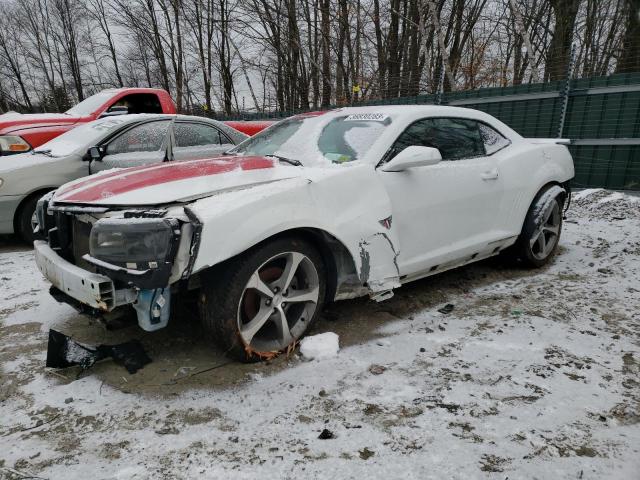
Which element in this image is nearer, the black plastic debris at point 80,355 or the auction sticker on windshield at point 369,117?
the black plastic debris at point 80,355

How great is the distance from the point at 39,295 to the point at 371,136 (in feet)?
9.64

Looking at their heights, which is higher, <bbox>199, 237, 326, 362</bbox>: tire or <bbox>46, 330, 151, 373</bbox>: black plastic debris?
<bbox>199, 237, 326, 362</bbox>: tire

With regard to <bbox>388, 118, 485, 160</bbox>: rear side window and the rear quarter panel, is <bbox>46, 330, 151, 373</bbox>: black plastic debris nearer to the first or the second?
<bbox>388, 118, 485, 160</bbox>: rear side window

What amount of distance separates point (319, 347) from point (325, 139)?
147cm

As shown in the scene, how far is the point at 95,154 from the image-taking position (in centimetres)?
505

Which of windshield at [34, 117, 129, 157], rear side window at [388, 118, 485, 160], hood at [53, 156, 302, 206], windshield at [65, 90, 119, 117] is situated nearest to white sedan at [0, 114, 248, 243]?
windshield at [34, 117, 129, 157]

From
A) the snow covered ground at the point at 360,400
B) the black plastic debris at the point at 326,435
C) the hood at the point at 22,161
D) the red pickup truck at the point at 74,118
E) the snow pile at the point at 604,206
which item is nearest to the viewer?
the snow covered ground at the point at 360,400

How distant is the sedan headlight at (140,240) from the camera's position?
200 centimetres

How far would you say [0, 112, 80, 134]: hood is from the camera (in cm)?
620

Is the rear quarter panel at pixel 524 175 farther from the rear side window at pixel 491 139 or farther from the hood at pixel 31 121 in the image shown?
the hood at pixel 31 121

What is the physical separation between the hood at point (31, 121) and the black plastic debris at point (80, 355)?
196 inches

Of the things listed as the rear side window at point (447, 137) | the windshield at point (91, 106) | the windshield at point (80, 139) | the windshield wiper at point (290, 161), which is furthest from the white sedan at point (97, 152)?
the rear side window at point (447, 137)

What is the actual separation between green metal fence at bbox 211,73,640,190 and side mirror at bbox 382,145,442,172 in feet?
20.9

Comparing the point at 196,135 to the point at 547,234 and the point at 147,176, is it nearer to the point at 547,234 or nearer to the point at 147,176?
the point at 147,176
